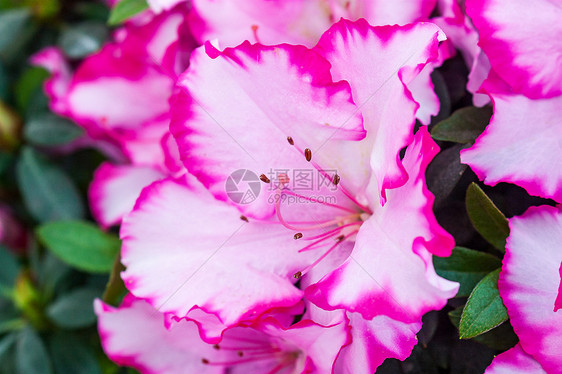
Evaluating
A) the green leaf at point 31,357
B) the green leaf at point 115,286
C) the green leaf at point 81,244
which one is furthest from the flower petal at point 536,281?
the green leaf at point 31,357

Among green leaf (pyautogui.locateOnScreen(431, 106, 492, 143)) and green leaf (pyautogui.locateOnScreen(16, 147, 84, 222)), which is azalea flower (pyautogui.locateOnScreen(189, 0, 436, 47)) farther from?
green leaf (pyautogui.locateOnScreen(16, 147, 84, 222))

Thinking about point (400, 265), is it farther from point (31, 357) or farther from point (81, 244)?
point (31, 357)

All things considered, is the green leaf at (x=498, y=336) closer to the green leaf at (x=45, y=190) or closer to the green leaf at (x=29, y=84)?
the green leaf at (x=45, y=190)

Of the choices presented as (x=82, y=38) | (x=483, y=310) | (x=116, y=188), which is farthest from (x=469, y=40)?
(x=82, y=38)

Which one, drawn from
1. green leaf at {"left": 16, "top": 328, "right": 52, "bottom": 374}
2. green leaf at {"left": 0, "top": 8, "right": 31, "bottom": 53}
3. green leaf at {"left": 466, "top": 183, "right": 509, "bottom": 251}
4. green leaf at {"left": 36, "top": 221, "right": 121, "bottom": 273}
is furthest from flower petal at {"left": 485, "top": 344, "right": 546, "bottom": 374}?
green leaf at {"left": 0, "top": 8, "right": 31, "bottom": 53}

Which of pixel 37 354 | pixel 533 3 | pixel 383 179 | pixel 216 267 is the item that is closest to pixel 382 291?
pixel 383 179

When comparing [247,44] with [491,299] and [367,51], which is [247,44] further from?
[491,299]
